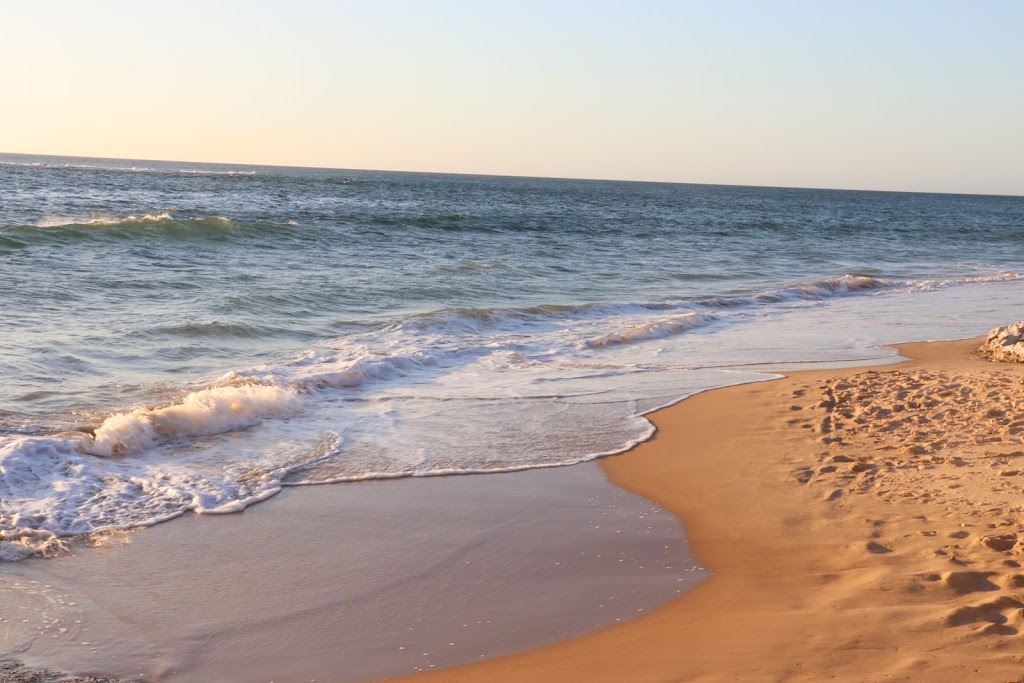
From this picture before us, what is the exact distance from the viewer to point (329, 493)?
5844 mm

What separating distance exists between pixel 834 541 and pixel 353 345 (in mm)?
7228

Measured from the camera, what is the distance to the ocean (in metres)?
6.34

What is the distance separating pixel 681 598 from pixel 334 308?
33.8ft

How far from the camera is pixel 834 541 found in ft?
15.9

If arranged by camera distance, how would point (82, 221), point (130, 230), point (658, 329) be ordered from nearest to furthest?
1. point (658, 329)
2. point (130, 230)
3. point (82, 221)

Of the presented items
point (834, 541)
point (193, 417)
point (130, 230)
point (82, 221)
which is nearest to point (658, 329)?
point (193, 417)

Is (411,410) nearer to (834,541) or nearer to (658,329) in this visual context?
(834,541)

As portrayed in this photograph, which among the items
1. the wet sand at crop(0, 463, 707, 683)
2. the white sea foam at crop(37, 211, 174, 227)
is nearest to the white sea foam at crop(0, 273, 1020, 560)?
the wet sand at crop(0, 463, 707, 683)

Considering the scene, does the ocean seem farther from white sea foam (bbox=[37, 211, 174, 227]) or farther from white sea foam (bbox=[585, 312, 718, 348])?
white sea foam (bbox=[37, 211, 174, 227])

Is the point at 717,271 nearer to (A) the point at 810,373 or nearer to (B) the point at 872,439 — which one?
(A) the point at 810,373

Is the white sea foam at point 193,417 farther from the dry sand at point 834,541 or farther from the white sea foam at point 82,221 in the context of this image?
the white sea foam at point 82,221

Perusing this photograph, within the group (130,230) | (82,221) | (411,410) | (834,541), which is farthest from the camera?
(82,221)

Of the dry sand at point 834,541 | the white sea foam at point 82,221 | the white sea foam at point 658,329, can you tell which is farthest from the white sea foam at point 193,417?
the white sea foam at point 82,221

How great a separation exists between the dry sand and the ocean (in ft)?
3.10
